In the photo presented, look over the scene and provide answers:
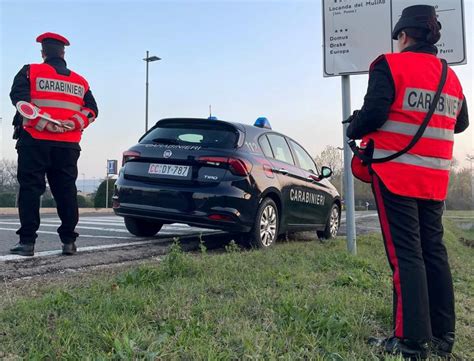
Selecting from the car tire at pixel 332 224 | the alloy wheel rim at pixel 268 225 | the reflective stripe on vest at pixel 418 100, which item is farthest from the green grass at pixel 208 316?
the car tire at pixel 332 224

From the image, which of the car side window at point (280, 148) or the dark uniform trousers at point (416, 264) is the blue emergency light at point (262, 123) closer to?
the car side window at point (280, 148)

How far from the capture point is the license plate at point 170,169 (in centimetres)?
550

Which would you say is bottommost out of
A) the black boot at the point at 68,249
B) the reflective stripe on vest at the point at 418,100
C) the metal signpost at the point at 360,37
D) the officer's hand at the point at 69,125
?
the black boot at the point at 68,249

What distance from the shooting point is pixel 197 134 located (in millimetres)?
5777

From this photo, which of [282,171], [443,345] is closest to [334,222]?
[282,171]

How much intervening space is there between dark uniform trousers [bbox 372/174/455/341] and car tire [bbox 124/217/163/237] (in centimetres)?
466

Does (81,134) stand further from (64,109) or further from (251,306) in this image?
(251,306)

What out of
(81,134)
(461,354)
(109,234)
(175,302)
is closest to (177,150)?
(81,134)

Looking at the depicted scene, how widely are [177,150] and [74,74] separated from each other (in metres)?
1.45

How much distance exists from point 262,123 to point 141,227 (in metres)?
2.29

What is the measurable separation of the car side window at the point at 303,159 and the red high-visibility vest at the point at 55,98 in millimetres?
3407

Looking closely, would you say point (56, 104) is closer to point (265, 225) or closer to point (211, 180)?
point (211, 180)

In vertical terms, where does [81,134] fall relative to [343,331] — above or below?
above

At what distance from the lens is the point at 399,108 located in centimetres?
247
